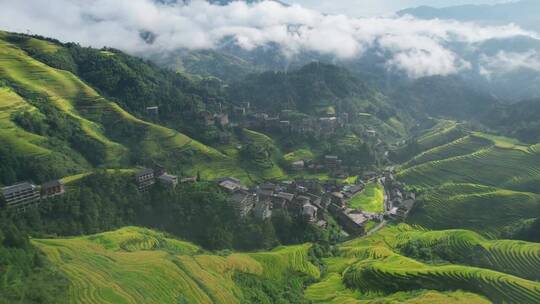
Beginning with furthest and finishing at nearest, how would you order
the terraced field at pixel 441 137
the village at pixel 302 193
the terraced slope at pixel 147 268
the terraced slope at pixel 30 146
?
the terraced field at pixel 441 137, the terraced slope at pixel 30 146, the village at pixel 302 193, the terraced slope at pixel 147 268

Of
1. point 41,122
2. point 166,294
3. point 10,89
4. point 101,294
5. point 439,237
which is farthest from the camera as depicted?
point 10,89

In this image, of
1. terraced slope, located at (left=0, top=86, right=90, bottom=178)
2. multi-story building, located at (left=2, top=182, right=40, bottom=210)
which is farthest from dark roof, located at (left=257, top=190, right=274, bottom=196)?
multi-story building, located at (left=2, top=182, right=40, bottom=210)

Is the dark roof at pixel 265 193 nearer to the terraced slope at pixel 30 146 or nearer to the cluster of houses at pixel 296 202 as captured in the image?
the cluster of houses at pixel 296 202

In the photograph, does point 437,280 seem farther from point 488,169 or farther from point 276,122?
point 276,122

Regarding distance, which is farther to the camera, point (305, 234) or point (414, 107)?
point (414, 107)

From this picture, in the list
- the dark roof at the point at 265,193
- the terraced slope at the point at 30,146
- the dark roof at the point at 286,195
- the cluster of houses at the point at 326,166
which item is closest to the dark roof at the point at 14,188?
the terraced slope at the point at 30,146

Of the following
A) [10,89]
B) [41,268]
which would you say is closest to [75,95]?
[10,89]

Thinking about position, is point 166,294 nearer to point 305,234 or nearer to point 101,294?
point 101,294
